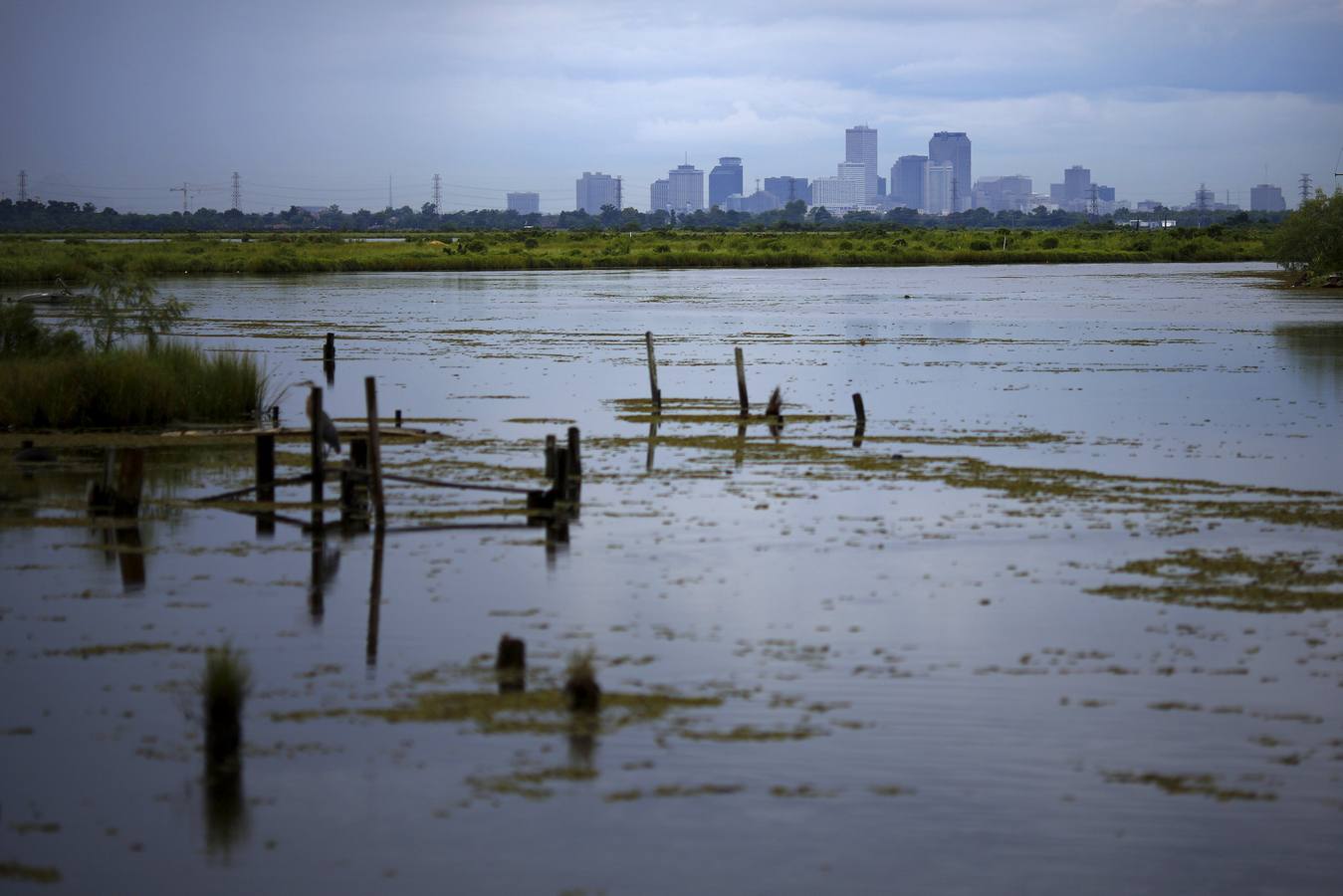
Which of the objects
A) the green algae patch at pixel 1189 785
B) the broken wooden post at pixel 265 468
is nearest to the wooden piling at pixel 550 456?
the broken wooden post at pixel 265 468

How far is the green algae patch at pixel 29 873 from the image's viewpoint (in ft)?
30.3

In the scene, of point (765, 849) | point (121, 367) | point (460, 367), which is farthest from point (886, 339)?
point (765, 849)

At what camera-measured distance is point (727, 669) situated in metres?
13.3

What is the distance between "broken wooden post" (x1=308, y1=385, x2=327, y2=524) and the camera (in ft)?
64.8

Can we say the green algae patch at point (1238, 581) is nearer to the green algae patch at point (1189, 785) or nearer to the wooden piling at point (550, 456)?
the green algae patch at point (1189, 785)

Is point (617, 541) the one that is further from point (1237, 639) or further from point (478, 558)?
point (1237, 639)

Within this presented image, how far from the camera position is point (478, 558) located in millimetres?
17625

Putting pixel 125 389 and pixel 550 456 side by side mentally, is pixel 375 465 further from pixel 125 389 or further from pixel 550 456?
pixel 125 389

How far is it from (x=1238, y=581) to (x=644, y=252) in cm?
11702

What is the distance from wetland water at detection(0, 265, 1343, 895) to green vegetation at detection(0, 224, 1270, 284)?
225ft

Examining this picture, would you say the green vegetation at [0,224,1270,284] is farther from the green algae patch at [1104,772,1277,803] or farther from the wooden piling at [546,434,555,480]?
the green algae patch at [1104,772,1277,803]

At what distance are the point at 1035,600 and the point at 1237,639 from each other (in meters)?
2.21

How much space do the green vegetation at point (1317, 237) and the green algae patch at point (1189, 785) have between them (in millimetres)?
78574

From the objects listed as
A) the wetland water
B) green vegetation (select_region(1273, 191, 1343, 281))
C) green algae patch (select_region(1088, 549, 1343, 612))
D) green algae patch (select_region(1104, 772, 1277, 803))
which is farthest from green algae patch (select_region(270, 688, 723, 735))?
green vegetation (select_region(1273, 191, 1343, 281))
